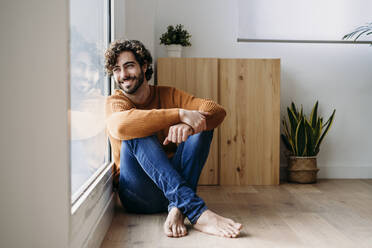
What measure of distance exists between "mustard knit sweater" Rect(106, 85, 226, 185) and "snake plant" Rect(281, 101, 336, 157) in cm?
111

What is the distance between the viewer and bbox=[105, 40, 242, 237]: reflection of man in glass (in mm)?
1575

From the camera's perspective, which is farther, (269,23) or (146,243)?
(269,23)

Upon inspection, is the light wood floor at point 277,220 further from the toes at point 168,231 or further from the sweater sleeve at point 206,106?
the sweater sleeve at point 206,106

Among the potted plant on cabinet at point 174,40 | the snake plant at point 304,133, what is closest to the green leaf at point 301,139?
the snake plant at point 304,133

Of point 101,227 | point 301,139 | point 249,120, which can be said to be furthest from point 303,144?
point 101,227

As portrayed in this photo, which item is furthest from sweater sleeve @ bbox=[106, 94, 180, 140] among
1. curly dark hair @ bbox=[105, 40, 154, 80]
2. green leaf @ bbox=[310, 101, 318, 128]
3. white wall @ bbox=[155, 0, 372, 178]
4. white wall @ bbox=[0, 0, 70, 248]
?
green leaf @ bbox=[310, 101, 318, 128]

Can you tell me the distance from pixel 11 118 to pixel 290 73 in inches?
97.5

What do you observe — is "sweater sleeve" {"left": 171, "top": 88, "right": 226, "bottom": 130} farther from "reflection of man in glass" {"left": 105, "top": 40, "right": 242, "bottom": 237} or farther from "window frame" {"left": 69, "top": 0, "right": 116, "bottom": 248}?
"window frame" {"left": 69, "top": 0, "right": 116, "bottom": 248}

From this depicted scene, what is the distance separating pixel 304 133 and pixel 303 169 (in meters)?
0.27

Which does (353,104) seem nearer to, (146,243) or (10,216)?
(146,243)

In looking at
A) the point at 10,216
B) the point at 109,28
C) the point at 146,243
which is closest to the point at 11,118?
the point at 10,216

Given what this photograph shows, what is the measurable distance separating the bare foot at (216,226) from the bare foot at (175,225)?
2.7 inches

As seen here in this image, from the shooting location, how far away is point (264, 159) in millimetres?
2695

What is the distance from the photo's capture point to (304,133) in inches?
→ 108
